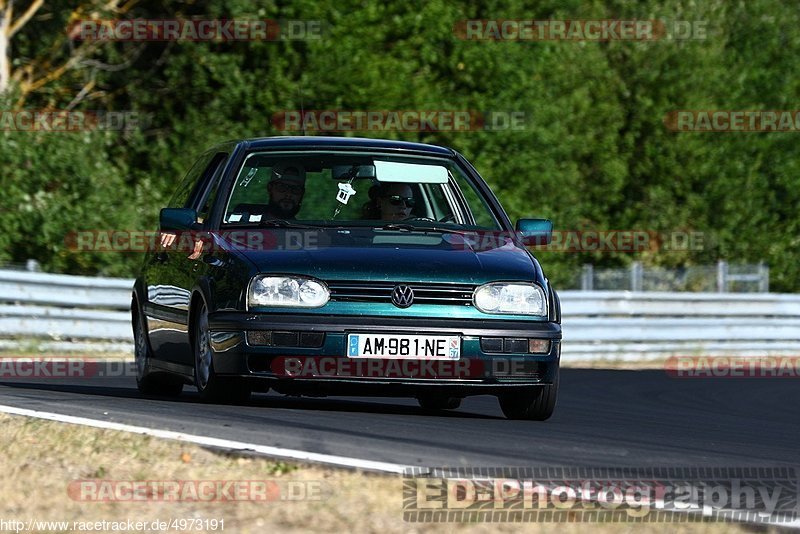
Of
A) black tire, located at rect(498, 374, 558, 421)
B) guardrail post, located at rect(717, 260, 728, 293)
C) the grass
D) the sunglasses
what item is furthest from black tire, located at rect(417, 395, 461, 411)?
guardrail post, located at rect(717, 260, 728, 293)

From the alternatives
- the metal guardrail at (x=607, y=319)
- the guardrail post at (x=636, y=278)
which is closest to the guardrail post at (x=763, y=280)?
the metal guardrail at (x=607, y=319)

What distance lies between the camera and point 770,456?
26.2ft

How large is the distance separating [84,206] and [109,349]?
4.54 metres

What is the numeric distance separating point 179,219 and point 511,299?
1953 millimetres

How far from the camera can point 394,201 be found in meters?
9.84

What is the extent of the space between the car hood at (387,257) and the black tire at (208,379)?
0.47 metres

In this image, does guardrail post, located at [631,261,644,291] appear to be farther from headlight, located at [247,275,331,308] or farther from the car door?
headlight, located at [247,275,331,308]

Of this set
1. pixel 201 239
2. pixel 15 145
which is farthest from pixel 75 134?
pixel 201 239

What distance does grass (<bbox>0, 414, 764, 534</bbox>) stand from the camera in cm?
548

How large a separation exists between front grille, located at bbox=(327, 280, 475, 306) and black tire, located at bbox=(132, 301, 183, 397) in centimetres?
212

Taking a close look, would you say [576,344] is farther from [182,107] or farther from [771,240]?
[771,240]

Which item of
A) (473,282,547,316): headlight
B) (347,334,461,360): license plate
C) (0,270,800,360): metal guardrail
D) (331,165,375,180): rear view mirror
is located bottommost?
(0,270,800,360): metal guardrail

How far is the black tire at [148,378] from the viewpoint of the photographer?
34.6 feet

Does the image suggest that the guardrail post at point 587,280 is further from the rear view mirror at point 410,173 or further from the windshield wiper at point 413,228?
the windshield wiper at point 413,228
